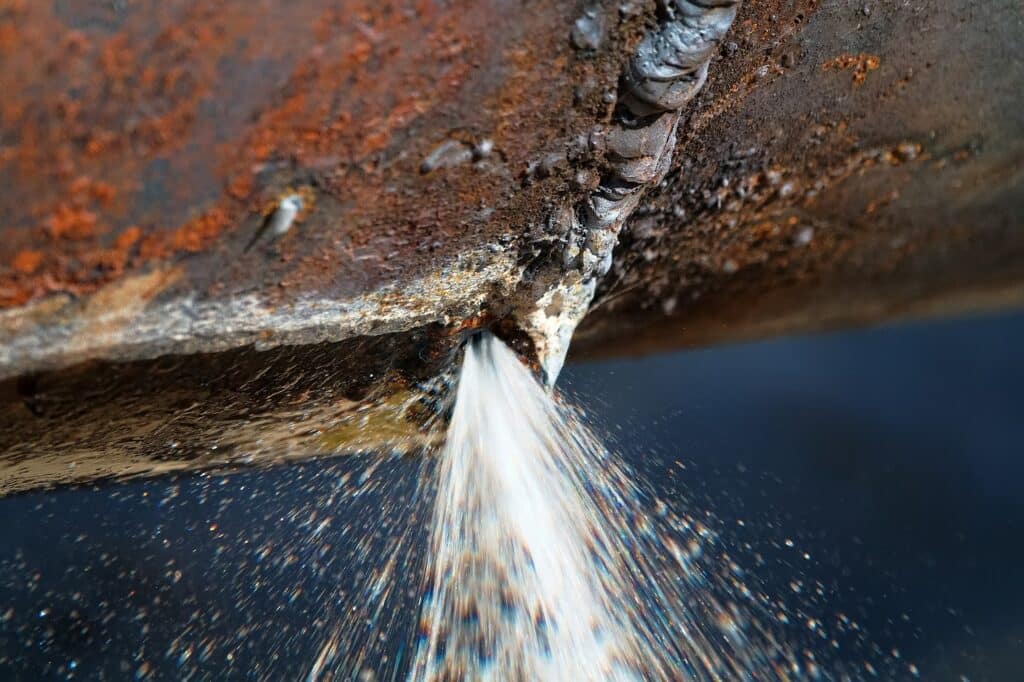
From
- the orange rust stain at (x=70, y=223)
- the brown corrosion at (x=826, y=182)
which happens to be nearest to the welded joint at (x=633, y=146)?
the brown corrosion at (x=826, y=182)

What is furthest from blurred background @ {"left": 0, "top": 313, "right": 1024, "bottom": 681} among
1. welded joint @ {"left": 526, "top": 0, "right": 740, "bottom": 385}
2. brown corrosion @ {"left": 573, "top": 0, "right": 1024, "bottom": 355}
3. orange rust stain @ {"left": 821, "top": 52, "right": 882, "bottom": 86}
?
orange rust stain @ {"left": 821, "top": 52, "right": 882, "bottom": 86}

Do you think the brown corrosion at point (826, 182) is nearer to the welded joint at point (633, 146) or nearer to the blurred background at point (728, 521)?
the welded joint at point (633, 146)

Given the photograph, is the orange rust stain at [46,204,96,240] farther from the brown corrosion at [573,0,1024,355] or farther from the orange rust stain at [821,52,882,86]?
the orange rust stain at [821,52,882,86]

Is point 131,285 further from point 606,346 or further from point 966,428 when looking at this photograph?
point 966,428

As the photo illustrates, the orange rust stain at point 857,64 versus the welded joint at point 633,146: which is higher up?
the orange rust stain at point 857,64

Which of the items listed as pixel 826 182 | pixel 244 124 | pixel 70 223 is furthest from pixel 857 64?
pixel 70 223

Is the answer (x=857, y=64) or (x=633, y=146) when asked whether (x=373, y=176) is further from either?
(x=857, y=64)

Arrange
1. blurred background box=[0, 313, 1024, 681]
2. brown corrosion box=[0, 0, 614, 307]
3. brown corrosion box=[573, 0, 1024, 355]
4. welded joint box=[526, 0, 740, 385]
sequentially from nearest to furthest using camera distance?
brown corrosion box=[0, 0, 614, 307] → welded joint box=[526, 0, 740, 385] → brown corrosion box=[573, 0, 1024, 355] → blurred background box=[0, 313, 1024, 681]

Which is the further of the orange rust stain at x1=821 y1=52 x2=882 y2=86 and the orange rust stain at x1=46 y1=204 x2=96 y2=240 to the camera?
the orange rust stain at x1=821 y1=52 x2=882 y2=86
